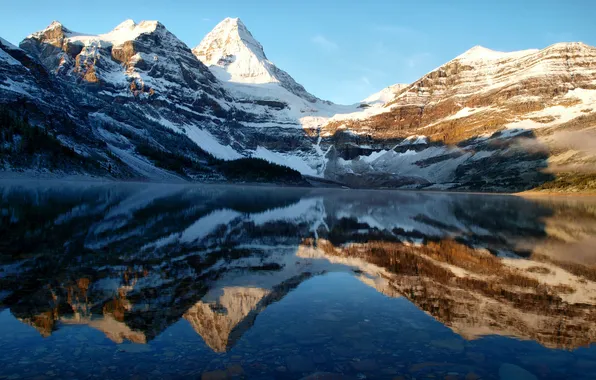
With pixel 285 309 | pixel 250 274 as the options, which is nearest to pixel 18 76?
pixel 250 274

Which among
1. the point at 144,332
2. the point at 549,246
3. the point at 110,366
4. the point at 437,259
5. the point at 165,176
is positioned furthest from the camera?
the point at 165,176

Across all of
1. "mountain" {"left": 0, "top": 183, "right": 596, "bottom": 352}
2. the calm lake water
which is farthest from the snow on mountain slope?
the calm lake water

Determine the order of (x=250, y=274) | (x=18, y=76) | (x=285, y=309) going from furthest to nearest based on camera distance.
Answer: (x=18, y=76), (x=250, y=274), (x=285, y=309)

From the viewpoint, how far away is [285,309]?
497 inches

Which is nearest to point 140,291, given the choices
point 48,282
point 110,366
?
point 48,282

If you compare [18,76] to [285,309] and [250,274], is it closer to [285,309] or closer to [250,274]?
[250,274]

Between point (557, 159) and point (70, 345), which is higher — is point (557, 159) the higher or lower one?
the higher one

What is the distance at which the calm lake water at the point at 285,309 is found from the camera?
8.88m

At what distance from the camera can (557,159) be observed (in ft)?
613

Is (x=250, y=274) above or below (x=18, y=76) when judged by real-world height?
below

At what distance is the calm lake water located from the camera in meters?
8.88

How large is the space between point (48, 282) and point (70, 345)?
5116 millimetres

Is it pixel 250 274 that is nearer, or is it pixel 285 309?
pixel 285 309

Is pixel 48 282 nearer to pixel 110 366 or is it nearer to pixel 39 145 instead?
pixel 110 366
